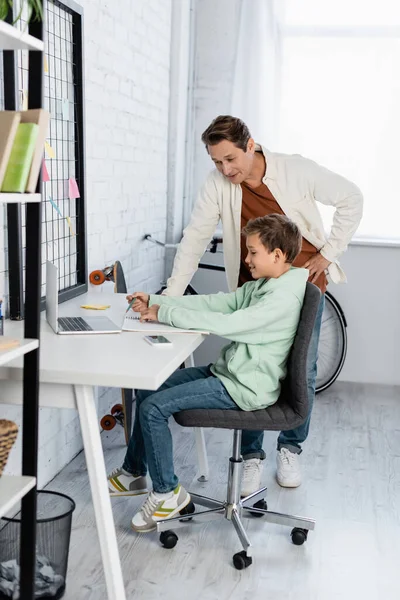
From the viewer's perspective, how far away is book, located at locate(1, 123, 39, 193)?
1.52 m

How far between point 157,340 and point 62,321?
0.34m

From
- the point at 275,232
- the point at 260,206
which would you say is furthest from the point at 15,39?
the point at 260,206

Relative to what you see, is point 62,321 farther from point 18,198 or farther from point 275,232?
point 18,198

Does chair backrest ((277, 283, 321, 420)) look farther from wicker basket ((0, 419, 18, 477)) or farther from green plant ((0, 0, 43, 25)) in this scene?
green plant ((0, 0, 43, 25))

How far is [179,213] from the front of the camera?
171 inches

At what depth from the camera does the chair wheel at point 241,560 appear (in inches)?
88.0

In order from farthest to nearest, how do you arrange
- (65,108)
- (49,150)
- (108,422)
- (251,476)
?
(108,422) → (251,476) → (65,108) → (49,150)

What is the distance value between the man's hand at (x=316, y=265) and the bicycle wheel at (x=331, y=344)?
1344 mm

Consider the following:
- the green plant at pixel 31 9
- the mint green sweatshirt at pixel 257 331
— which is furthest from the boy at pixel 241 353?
the green plant at pixel 31 9

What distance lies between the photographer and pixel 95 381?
5.76ft

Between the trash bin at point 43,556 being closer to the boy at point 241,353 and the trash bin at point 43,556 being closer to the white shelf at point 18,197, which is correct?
the boy at point 241,353

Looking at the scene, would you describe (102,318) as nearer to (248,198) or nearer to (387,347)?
(248,198)

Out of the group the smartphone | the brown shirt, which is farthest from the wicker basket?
the brown shirt

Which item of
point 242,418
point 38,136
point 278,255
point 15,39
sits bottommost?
point 242,418
